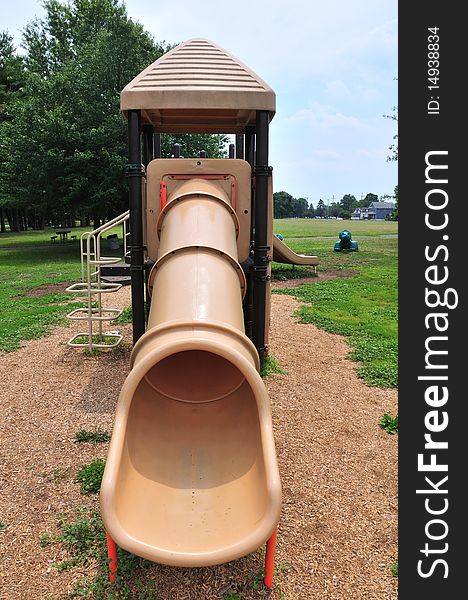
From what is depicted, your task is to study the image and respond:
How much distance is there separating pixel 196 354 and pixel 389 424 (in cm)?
202

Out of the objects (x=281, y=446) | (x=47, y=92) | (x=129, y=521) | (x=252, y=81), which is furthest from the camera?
(x=47, y=92)

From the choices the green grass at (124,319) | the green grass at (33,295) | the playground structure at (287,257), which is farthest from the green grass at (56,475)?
the playground structure at (287,257)

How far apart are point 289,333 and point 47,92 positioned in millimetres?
17645

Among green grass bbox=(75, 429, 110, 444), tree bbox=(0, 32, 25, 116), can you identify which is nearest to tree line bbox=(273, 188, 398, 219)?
tree bbox=(0, 32, 25, 116)

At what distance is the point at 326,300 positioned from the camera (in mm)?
10883

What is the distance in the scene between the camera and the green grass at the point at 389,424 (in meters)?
4.68

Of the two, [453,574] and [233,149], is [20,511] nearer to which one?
[453,574]

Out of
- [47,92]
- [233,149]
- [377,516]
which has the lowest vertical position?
[377,516]

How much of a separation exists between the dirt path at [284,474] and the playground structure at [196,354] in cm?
30

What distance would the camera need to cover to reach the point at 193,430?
3461 millimetres

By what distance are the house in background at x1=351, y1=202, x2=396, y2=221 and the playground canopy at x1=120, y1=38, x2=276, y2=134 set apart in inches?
5367

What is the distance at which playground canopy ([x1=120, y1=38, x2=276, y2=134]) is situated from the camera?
4961mm

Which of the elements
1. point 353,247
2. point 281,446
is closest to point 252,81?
point 281,446

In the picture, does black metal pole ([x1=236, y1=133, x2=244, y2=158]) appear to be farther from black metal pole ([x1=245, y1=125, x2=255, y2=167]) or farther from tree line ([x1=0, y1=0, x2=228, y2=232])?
tree line ([x1=0, y1=0, x2=228, y2=232])
